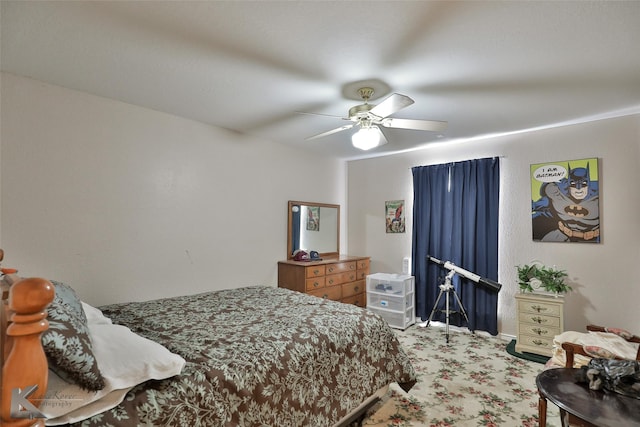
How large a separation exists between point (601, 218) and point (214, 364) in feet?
12.7

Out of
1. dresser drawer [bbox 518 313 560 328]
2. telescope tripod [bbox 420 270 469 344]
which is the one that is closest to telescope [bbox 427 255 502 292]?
telescope tripod [bbox 420 270 469 344]

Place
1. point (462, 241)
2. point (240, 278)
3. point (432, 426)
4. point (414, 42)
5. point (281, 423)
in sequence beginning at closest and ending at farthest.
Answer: point (281, 423) < point (414, 42) < point (432, 426) < point (240, 278) < point (462, 241)

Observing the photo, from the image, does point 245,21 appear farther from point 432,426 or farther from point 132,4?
point 432,426

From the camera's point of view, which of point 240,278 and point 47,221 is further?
point 240,278

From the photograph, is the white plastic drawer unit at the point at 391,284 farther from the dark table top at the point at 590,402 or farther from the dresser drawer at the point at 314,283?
the dark table top at the point at 590,402

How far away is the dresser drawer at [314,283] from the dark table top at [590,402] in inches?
101

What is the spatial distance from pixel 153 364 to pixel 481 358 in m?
3.13

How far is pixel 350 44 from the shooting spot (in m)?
1.88

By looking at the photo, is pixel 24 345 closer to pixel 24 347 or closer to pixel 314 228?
pixel 24 347

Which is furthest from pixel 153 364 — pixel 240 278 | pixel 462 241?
pixel 462 241

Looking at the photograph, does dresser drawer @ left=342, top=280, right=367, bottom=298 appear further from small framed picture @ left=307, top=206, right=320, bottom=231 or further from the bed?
the bed

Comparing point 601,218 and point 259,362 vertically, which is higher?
point 601,218

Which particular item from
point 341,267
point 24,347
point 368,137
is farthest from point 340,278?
point 24,347

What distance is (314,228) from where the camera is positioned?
4.68m
